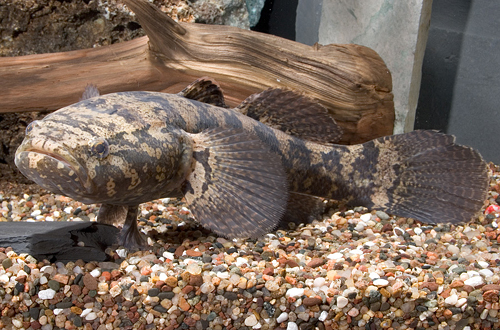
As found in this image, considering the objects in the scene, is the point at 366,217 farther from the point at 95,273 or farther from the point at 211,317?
the point at 95,273

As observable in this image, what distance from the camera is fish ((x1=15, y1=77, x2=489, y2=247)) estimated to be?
2312mm

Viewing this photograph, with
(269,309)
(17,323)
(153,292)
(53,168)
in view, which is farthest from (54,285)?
(269,309)

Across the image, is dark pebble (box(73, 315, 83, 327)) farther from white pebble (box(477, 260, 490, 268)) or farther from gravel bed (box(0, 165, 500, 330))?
white pebble (box(477, 260, 490, 268))

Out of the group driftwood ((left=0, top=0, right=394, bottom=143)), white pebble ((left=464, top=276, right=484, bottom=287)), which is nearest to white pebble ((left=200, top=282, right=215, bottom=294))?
white pebble ((left=464, top=276, right=484, bottom=287))

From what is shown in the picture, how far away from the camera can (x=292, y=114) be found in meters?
3.54

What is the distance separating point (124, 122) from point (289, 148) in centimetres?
139

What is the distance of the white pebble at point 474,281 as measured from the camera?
2.34 metres

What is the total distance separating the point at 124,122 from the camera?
8.25 ft

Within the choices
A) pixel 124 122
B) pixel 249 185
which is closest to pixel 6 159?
pixel 124 122

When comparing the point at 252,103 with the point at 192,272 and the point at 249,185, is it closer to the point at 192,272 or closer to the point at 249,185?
the point at 249,185

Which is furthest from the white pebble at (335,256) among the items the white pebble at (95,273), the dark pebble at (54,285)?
the dark pebble at (54,285)

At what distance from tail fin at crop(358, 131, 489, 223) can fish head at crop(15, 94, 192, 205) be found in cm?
179

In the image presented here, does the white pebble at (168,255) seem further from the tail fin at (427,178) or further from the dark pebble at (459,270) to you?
the tail fin at (427,178)

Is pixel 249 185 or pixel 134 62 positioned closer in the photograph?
pixel 249 185
